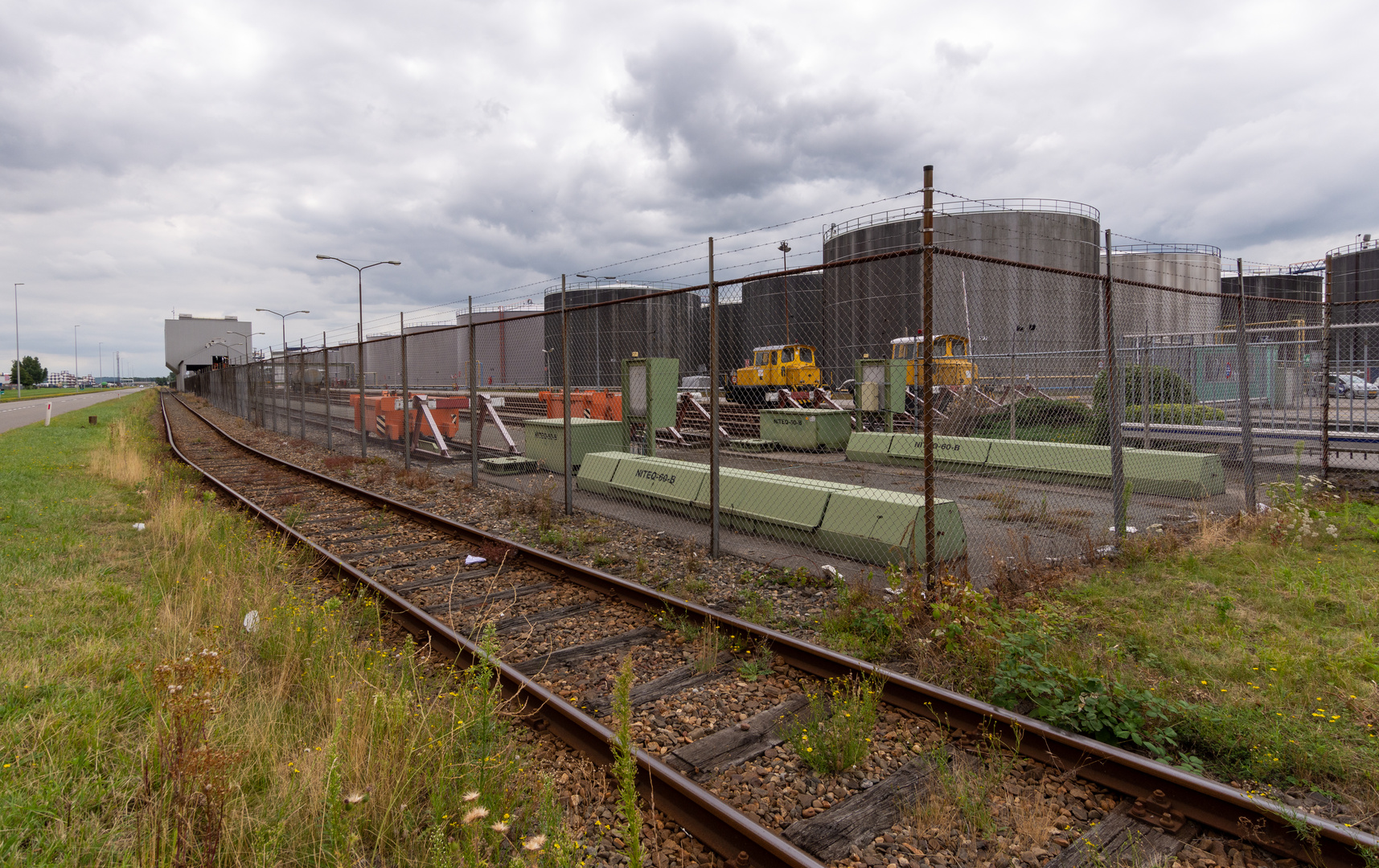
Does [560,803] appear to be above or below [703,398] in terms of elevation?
below

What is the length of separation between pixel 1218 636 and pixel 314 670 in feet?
19.8

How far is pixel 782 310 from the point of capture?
4575cm

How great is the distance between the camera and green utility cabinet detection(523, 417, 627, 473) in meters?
13.1

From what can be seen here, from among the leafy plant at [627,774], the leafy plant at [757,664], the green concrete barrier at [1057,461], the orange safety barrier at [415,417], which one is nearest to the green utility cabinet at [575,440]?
the green concrete barrier at [1057,461]

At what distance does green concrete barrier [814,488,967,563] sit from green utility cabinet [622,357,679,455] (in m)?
5.16

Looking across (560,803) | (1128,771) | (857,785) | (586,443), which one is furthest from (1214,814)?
(586,443)

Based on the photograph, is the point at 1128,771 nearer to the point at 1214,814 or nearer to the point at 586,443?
the point at 1214,814

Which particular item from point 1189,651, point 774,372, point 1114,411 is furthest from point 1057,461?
point 774,372

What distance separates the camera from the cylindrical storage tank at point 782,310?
139ft

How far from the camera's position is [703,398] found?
872 inches

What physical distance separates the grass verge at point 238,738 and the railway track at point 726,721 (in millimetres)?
541

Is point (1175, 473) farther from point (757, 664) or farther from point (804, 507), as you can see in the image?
→ point (757, 664)

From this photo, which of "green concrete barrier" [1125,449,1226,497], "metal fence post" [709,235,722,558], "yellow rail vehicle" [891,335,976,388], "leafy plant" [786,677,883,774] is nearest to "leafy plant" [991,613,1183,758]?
"leafy plant" [786,677,883,774]

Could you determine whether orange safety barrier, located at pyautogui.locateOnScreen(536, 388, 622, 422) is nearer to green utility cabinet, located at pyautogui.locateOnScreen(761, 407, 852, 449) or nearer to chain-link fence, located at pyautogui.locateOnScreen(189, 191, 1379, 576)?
chain-link fence, located at pyautogui.locateOnScreen(189, 191, 1379, 576)
